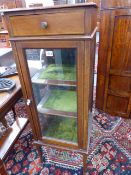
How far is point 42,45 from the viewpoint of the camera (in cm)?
81

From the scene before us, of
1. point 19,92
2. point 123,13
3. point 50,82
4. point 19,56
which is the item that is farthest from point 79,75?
point 123,13

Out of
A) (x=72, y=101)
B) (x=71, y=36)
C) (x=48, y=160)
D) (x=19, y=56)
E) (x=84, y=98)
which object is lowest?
(x=48, y=160)

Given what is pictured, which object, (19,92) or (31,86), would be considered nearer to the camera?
(31,86)

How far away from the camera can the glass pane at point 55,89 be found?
0.98 m

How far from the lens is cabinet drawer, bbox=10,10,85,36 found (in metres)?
0.70

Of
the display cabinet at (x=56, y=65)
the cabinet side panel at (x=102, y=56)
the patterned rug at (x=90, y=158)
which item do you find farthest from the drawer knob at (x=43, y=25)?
the patterned rug at (x=90, y=158)

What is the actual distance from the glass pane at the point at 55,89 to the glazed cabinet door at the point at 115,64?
0.69 metres

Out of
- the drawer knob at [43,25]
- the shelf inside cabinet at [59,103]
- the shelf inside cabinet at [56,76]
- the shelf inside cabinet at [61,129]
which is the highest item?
the drawer knob at [43,25]

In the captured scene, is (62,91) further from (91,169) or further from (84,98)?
(91,169)

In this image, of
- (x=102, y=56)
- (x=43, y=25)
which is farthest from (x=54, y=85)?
(x=102, y=56)

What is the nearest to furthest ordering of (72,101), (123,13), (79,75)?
(79,75), (72,101), (123,13)

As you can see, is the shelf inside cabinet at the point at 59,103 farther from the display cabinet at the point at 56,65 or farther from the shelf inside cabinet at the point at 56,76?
the shelf inside cabinet at the point at 56,76

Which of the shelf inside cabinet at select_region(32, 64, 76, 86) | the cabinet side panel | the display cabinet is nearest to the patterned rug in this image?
the display cabinet

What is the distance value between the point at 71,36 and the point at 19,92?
2.34ft
